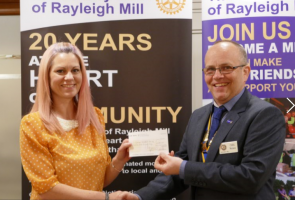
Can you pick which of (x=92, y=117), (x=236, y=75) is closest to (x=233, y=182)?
(x=236, y=75)

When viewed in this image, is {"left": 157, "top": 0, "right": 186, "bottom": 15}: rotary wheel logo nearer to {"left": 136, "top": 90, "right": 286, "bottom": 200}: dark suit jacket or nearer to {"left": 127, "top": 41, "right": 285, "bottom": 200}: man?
{"left": 127, "top": 41, "right": 285, "bottom": 200}: man

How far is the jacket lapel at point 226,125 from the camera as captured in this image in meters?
2.18

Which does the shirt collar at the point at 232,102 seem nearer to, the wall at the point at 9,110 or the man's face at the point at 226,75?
the man's face at the point at 226,75

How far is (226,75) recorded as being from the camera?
2.29 metres

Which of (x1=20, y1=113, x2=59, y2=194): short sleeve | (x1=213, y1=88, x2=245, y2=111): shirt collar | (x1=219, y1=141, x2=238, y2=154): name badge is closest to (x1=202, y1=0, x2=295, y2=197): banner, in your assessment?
(x1=213, y1=88, x2=245, y2=111): shirt collar

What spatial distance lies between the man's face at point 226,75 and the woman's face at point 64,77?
2.99 feet

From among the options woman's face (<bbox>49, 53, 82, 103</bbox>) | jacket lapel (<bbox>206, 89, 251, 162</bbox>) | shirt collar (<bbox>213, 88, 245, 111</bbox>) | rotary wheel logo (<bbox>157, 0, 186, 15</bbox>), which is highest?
rotary wheel logo (<bbox>157, 0, 186, 15</bbox>)

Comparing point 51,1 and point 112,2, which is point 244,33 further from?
point 51,1

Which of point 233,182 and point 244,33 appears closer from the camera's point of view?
point 233,182

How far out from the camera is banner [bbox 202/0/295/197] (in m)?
3.12

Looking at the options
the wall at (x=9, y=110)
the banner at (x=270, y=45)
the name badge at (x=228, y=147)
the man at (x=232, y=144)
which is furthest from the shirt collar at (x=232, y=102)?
the wall at (x=9, y=110)

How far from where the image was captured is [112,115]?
10.6 ft

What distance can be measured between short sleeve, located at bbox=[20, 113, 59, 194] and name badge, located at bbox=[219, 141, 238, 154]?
104 centimetres

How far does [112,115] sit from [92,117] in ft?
2.19
